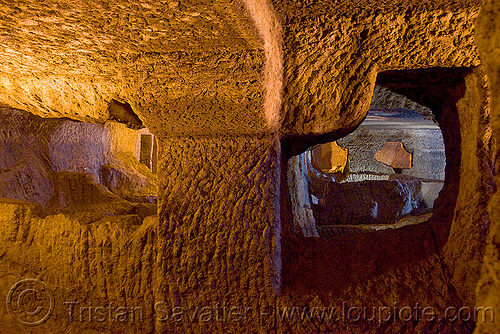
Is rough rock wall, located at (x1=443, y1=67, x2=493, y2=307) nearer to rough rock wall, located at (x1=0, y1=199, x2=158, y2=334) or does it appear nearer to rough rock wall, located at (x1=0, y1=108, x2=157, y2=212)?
rough rock wall, located at (x1=0, y1=199, x2=158, y2=334)

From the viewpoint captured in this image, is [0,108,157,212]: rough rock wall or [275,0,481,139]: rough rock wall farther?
[0,108,157,212]: rough rock wall

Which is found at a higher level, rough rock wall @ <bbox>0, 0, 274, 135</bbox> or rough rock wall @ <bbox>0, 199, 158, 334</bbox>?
rough rock wall @ <bbox>0, 0, 274, 135</bbox>

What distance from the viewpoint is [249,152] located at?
1.47m

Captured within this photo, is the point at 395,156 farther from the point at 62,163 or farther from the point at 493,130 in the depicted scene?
the point at 493,130

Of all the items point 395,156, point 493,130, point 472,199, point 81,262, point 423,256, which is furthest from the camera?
point 395,156

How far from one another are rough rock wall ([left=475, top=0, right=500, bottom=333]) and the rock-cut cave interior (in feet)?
2.20

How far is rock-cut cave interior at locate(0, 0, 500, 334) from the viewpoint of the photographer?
4.39 feet

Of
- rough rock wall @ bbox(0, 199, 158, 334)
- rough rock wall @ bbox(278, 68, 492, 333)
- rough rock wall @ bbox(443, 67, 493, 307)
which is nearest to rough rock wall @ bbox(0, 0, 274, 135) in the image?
rough rock wall @ bbox(0, 199, 158, 334)

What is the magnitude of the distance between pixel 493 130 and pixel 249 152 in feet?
3.24

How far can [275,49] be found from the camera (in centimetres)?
140

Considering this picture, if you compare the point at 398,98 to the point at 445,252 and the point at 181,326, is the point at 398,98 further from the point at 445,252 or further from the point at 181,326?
the point at 181,326

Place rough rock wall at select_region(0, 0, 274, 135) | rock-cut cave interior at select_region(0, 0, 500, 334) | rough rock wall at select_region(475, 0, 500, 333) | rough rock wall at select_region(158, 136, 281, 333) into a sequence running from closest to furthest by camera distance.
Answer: rough rock wall at select_region(475, 0, 500, 333) < rough rock wall at select_region(0, 0, 274, 135) < rock-cut cave interior at select_region(0, 0, 500, 334) < rough rock wall at select_region(158, 136, 281, 333)

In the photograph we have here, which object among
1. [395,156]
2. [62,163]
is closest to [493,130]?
[62,163]

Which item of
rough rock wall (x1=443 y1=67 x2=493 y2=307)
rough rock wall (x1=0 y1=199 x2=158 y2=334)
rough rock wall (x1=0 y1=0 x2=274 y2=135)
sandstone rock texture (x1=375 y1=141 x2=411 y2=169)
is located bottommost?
rough rock wall (x1=0 y1=199 x2=158 y2=334)
